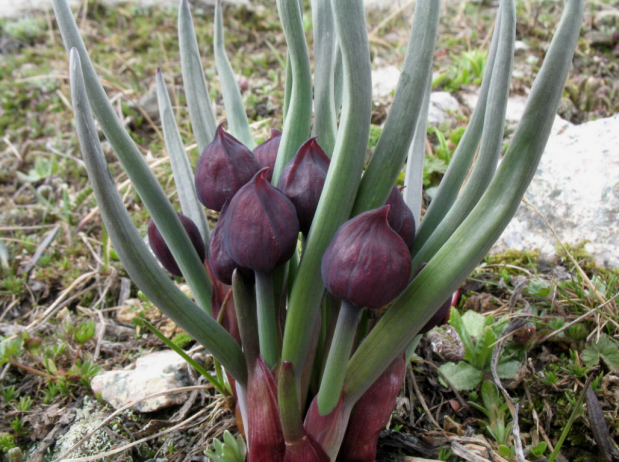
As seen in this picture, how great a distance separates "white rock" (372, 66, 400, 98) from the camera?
8.84ft

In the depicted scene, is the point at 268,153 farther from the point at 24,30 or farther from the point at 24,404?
the point at 24,30

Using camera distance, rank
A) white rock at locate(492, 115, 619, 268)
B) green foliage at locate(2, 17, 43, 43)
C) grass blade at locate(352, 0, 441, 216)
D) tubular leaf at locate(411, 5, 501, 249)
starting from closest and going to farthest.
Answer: grass blade at locate(352, 0, 441, 216)
tubular leaf at locate(411, 5, 501, 249)
white rock at locate(492, 115, 619, 268)
green foliage at locate(2, 17, 43, 43)

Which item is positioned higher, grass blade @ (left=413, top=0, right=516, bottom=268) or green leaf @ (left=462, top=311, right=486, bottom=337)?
grass blade @ (left=413, top=0, right=516, bottom=268)

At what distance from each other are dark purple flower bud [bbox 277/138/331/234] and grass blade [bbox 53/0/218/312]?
0.23m

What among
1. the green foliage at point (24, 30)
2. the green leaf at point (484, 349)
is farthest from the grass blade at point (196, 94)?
the green foliage at point (24, 30)

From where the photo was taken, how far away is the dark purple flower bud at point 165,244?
1054 millimetres

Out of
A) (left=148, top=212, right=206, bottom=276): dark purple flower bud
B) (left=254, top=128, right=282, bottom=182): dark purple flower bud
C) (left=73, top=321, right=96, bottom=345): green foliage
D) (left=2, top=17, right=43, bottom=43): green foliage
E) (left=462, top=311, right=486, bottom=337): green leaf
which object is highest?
(left=2, top=17, right=43, bottom=43): green foliage

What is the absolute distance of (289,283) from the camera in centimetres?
101

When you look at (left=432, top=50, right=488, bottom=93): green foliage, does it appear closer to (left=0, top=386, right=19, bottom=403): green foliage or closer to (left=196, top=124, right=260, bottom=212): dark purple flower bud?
(left=196, top=124, right=260, bottom=212): dark purple flower bud

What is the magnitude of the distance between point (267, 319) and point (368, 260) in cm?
26

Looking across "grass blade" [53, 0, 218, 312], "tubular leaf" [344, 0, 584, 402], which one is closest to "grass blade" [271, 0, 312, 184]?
"grass blade" [53, 0, 218, 312]

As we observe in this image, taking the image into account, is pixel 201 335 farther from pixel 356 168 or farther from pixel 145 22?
pixel 145 22

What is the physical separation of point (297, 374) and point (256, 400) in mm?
87

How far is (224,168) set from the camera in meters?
0.90
